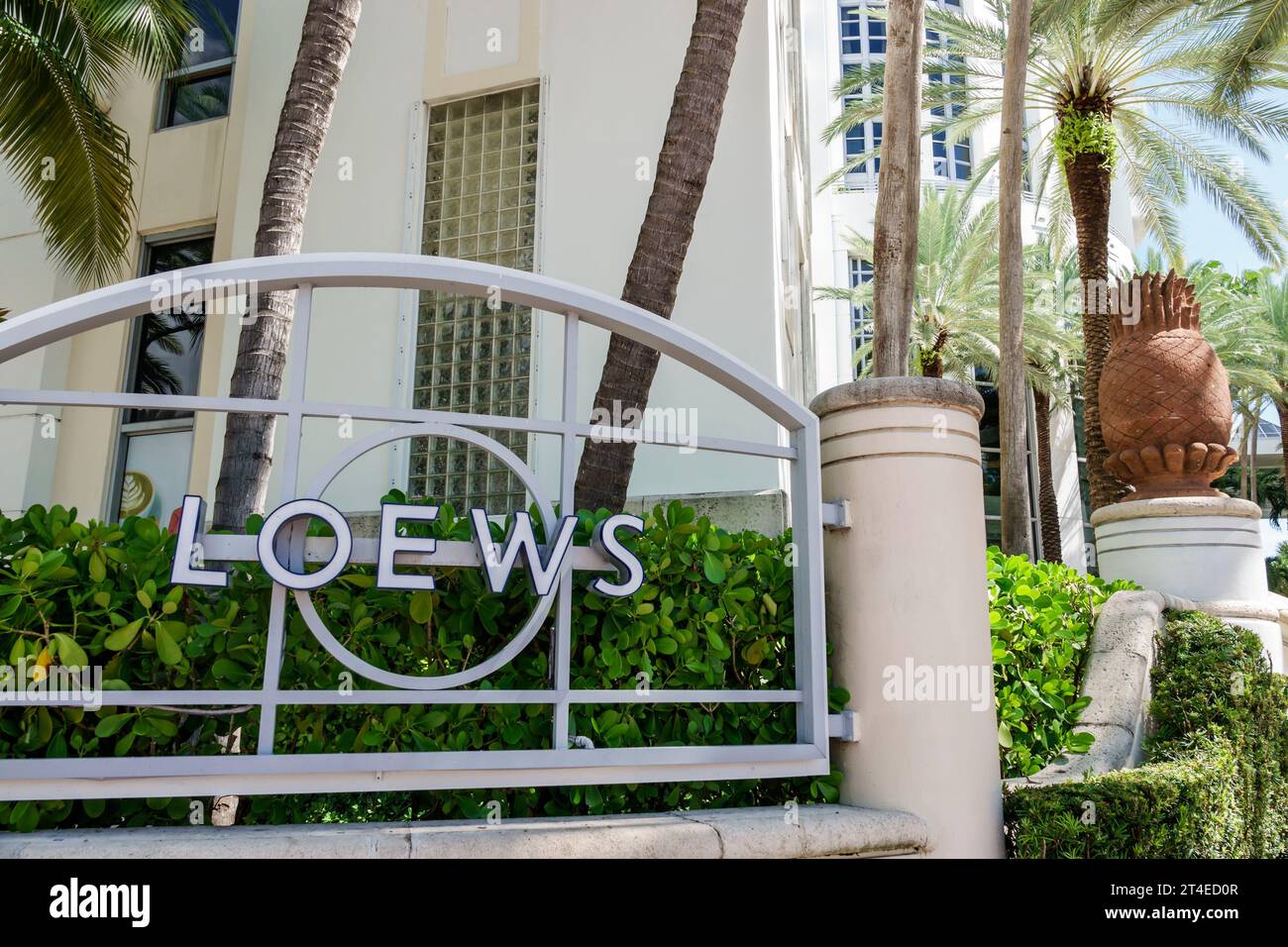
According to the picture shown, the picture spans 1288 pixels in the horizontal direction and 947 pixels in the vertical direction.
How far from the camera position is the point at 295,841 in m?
2.81

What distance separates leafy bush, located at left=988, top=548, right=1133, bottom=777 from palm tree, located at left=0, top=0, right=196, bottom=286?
28.3ft

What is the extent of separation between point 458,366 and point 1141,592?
5970mm

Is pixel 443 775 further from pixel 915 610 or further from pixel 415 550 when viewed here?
pixel 915 610

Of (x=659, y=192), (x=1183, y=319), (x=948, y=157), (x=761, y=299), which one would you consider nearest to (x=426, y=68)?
(x=761, y=299)

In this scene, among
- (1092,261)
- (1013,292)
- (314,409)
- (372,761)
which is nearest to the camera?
(372,761)

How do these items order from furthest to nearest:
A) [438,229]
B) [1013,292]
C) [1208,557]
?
[1013,292]
[438,229]
[1208,557]

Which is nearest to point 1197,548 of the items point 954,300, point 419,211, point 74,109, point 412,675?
point 412,675

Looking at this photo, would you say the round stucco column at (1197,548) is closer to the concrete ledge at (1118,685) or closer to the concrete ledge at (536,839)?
the concrete ledge at (1118,685)

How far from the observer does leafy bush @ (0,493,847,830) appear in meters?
3.23

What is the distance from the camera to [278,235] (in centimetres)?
523

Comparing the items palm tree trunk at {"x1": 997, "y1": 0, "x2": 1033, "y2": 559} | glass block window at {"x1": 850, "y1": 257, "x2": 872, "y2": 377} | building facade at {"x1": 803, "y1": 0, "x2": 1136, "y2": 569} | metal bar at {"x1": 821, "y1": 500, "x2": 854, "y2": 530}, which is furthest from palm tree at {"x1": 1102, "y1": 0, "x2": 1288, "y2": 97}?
metal bar at {"x1": 821, "y1": 500, "x2": 854, "y2": 530}

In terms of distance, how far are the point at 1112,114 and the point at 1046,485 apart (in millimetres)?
11177

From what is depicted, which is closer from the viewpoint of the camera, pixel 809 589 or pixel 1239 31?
pixel 809 589

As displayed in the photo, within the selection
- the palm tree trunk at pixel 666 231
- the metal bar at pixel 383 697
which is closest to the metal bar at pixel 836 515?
the metal bar at pixel 383 697
